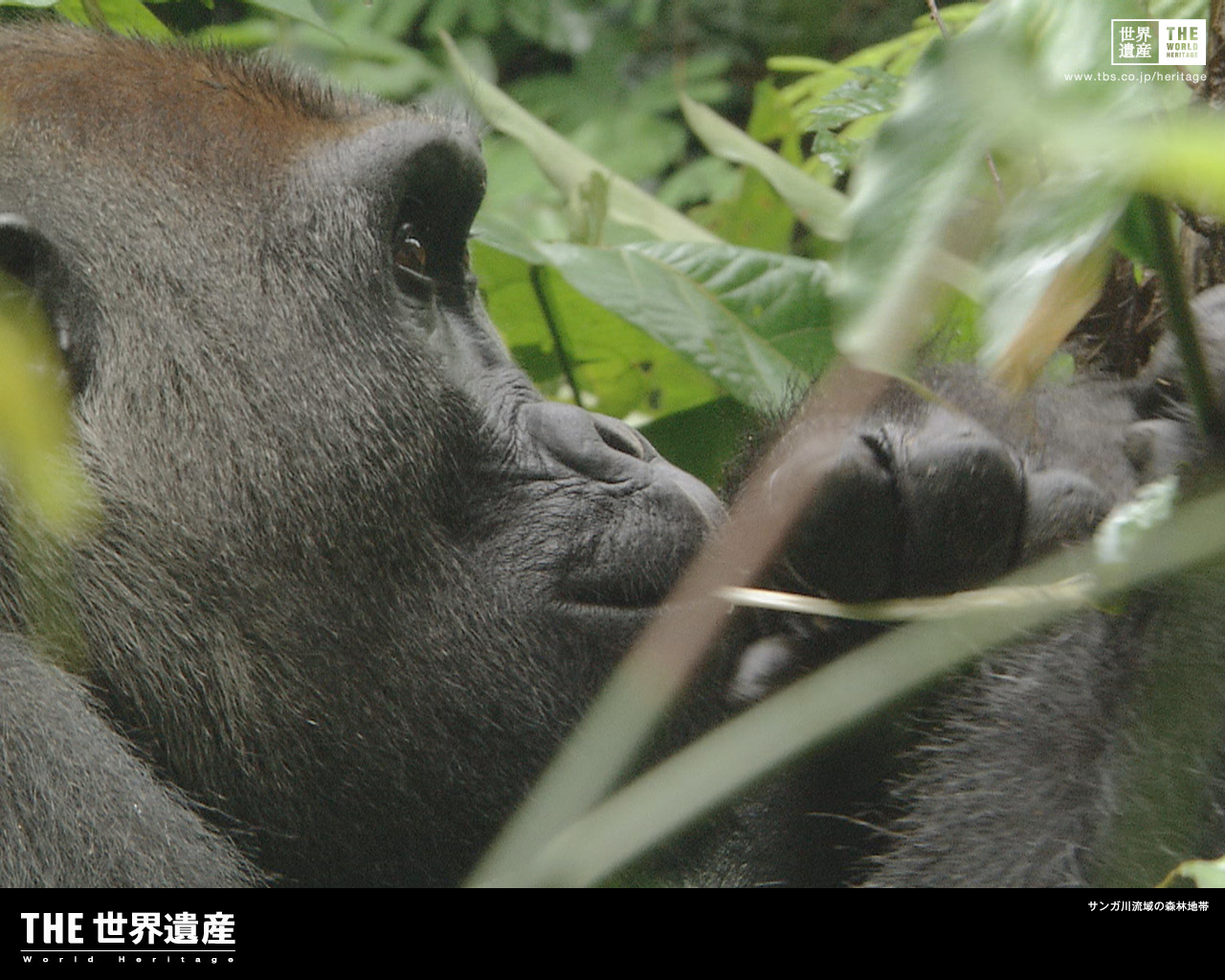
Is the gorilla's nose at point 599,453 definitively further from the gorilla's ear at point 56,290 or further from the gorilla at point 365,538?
the gorilla's ear at point 56,290

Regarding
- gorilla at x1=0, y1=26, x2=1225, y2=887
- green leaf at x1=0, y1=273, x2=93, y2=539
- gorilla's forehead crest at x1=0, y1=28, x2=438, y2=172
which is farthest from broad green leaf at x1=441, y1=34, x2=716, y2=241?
green leaf at x1=0, y1=273, x2=93, y2=539

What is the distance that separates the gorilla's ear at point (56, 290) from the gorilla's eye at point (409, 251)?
1.37ft

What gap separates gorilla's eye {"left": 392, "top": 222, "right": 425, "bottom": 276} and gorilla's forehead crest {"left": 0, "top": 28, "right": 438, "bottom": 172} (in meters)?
0.15

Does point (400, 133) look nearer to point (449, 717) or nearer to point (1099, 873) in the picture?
point (449, 717)

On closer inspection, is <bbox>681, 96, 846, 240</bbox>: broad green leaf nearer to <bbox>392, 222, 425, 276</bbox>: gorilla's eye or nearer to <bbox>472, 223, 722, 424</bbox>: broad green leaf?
<bbox>472, 223, 722, 424</bbox>: broad green leaf

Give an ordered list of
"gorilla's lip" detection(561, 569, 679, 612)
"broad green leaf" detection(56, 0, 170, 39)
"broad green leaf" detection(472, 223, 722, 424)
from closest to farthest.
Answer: "gorilla's lip" detection(561, 569, 679, 612)
"broad green leaf" detection(56, 0, 170, 39)
"broad green leaf" detection(472, 223, 722, 424)

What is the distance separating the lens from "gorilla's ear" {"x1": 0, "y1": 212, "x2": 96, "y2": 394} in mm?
1632

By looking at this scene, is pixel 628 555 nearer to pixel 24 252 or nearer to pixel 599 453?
pixel 599 453

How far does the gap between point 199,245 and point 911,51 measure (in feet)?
4.62

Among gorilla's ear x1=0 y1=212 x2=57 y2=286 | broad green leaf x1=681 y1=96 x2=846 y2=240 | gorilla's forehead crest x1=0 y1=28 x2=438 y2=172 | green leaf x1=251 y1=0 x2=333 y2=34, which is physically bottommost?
broad green leaf x1=681 y1=96 x2=846 y2=240

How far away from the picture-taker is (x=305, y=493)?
1704mm
